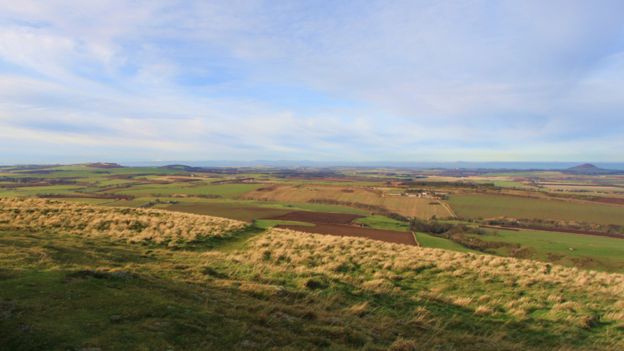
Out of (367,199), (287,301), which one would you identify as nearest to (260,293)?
(287,301)

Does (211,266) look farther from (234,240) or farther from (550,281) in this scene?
(550,281)

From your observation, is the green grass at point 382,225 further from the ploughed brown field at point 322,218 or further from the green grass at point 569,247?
the green grass at point 569,247

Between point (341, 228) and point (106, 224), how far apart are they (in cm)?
2803

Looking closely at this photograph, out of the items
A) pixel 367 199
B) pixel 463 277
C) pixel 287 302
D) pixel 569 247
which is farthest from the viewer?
pixel 367 199

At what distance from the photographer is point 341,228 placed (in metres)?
44.5

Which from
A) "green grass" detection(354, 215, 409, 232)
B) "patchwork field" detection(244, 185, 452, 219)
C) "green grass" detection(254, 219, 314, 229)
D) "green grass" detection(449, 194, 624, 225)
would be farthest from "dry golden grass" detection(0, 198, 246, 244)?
"green grass" detection(449, 194, 624, 225)

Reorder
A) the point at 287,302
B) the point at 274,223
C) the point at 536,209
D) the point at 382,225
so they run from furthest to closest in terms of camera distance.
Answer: the point at 536,209 → the point at 382,225 → the point at 274,223 → the point at 287,302

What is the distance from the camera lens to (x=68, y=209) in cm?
2959

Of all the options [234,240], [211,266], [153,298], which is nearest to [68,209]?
[234,240]

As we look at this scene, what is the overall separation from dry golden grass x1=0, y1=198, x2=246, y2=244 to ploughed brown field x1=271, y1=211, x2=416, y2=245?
45.0ft

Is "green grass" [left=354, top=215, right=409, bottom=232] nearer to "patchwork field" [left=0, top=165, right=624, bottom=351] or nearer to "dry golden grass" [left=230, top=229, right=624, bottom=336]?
"patchwork field" [left=0, top=165, right=624, bottom=351]

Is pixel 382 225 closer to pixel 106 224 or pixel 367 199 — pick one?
pixel 367 199

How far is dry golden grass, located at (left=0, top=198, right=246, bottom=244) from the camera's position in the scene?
23.0 metres

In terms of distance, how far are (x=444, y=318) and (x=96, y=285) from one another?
1146 cm
